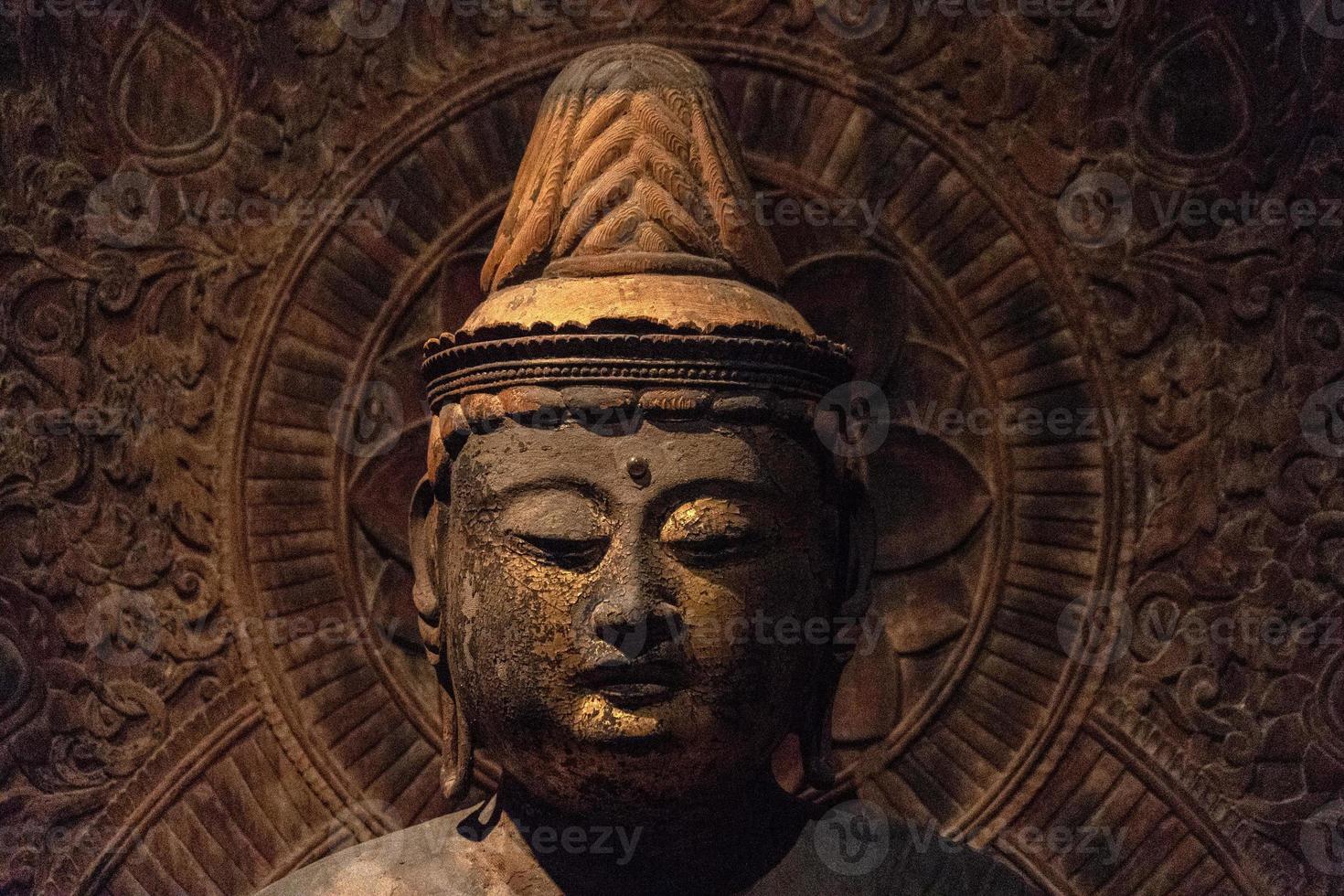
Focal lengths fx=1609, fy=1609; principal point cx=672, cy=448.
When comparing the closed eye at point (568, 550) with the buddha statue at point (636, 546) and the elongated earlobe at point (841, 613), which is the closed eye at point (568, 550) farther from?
the elongated earlobe at point (841, 613)

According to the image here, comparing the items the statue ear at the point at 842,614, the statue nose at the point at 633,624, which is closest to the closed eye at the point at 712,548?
the statue nose at the point at 633,624

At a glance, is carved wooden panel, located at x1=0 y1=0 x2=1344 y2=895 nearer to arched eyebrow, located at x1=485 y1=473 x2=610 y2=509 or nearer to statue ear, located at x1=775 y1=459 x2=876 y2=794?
statue ear, located at x1=775 y1=459 x2=876 y2=794

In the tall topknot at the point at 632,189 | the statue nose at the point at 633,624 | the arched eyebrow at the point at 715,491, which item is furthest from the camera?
the tall topknot at the point at 632,189

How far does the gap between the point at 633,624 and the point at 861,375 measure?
4.99 feet

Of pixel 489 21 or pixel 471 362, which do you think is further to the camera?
pixel 489 21

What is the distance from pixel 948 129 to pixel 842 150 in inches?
11.1

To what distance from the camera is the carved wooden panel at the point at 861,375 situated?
13.5 ft

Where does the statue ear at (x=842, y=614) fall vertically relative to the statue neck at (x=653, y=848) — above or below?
above

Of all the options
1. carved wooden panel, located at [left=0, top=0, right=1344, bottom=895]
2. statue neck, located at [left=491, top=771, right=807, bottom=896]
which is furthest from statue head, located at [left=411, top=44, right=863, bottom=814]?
carved wooden panel, located at [left=0, top=0, right=1344, bottom=895]

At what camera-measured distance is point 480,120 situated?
4.32m

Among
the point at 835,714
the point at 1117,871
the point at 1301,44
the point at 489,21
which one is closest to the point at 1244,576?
the point at 1117,871

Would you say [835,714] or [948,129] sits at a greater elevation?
[948,129]

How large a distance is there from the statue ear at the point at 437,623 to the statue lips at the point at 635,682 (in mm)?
438

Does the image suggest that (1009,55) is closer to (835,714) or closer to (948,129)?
(948,129)
